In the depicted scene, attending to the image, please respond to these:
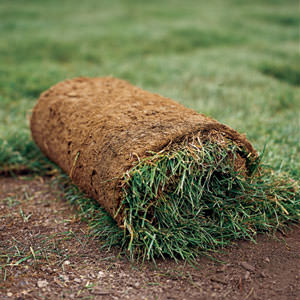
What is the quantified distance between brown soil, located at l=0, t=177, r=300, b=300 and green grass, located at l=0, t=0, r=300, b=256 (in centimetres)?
28

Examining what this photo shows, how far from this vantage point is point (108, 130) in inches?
121

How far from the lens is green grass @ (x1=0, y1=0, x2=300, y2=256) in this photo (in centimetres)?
479

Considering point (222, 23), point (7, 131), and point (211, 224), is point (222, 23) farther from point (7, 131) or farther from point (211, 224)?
point (211, 224)

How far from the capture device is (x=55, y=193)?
3.81 metres

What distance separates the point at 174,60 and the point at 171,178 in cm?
607

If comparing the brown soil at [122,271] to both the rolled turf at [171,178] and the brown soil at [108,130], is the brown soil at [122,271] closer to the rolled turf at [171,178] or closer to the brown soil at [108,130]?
the rolled turf at [171,178]

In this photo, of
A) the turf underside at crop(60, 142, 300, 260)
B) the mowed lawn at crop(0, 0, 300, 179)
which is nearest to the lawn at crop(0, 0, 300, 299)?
the mowed lawn at crop(0, 0, 300, 179)

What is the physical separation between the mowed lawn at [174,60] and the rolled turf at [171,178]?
611mm

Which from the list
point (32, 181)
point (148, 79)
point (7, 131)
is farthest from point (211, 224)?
point (148, 79)

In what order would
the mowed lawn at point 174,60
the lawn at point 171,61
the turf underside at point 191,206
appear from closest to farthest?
the turf underside at point 191,206 < the lawn at point 171,61 < the mowed lawn at point 174,60

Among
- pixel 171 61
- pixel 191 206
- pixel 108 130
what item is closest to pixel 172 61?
pixel 171 61

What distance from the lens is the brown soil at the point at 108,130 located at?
2805 millimetres

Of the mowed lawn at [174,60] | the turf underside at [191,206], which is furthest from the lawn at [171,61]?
the turf underside at [191,206]

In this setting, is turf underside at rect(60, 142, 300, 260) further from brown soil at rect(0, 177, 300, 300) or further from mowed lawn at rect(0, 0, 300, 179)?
mowed lawn at rect(0, 0, 300, 179)
